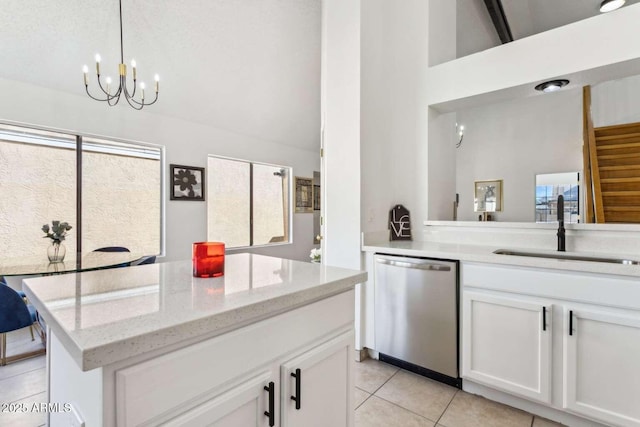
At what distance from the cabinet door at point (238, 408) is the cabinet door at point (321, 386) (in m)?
0.06

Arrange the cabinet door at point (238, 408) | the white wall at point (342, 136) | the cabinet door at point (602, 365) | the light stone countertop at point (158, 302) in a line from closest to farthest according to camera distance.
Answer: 1. the light stone countertop at point (158, 302)
2. the cabinet door at point (238, 408)
3. the cabinet door at point (602, 365)
4. the white wall at point (342, 136)

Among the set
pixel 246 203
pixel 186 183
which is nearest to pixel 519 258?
pixel 186 183

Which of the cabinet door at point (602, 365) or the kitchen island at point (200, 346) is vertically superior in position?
the kitchen island at point (200, 346)

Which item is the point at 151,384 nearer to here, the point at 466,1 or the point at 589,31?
the point at 589,31

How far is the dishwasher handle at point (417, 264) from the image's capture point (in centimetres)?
200

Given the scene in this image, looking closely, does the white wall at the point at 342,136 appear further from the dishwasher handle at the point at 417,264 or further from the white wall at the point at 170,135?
the white wall at the point at 170,135

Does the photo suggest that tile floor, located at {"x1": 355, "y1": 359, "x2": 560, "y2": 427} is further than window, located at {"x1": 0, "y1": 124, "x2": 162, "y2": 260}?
No

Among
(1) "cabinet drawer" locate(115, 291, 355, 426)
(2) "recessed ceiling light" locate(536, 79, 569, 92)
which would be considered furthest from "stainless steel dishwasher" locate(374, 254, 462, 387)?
(2) "recessed ceiling light" locate(536, 79, 569, 92)

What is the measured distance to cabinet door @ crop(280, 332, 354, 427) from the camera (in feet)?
2.94

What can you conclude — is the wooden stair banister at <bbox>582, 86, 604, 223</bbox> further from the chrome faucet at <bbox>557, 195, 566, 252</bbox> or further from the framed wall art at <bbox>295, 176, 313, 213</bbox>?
the framed wall art at <bbox>295, 176, 313, 213</bbox>

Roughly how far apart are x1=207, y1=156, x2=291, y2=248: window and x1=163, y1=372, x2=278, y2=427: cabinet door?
14.3 feet

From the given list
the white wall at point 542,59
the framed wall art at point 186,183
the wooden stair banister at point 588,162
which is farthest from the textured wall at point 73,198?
the wooden stair banister at point 588,162

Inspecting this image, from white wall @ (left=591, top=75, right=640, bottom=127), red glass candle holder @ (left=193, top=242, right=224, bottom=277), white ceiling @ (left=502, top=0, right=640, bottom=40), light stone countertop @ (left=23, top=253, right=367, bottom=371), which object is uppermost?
white ceiling @ (left=502, top=0, right=640, bottom=40)

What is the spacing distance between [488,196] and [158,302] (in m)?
6.05
